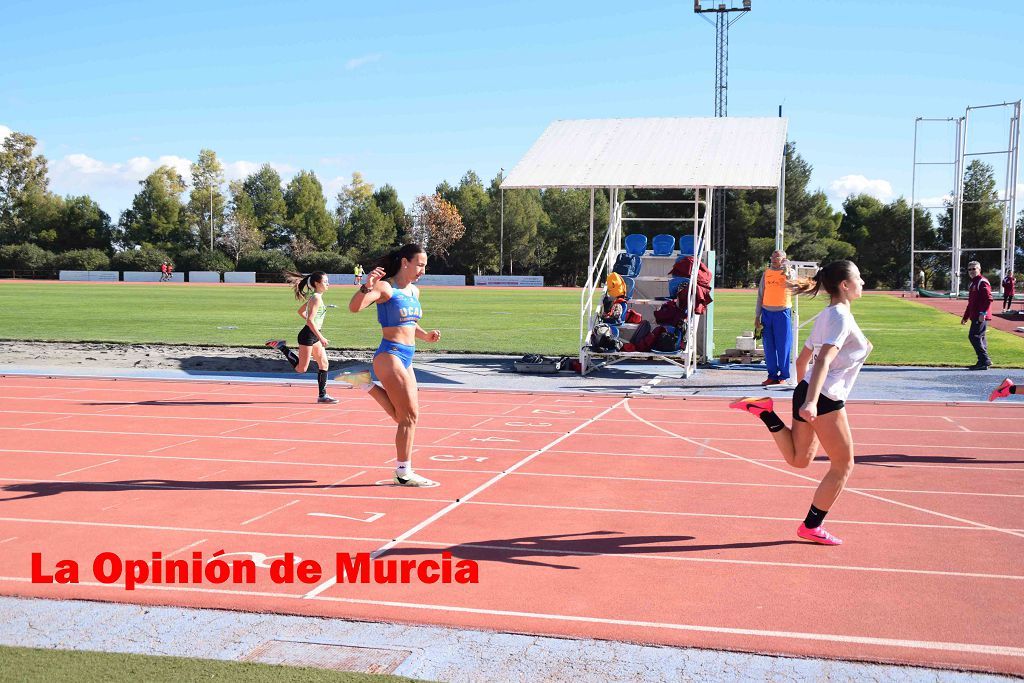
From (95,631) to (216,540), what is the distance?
175 cm

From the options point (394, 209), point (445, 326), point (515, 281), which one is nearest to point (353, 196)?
point (394, 209)

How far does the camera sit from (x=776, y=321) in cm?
1616

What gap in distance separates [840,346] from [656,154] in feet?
44.3

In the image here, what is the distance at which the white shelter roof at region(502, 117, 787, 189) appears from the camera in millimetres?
17641

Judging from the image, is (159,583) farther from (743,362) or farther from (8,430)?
(743,362)


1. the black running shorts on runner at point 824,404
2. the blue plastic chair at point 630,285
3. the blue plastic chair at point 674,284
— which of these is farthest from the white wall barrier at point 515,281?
the black running shorts on runner at point 824,404

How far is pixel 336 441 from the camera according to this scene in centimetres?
1077

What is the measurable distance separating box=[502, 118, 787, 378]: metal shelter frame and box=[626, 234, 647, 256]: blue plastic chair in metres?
0.40

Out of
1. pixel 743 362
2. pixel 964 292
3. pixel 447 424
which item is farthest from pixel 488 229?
pixel 447 424

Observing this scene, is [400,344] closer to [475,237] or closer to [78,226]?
[475,237]

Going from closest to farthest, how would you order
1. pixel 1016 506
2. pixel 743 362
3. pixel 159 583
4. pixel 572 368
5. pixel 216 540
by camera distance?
1. pixel 159 583
2. pixel 216 540
3. pixel 1016 506
4. pixel 572 368
5. pixel 743 362

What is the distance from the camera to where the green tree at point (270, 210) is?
108875mm

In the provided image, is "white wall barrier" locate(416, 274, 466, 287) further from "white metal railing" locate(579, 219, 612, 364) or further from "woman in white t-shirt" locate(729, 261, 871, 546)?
"woman in white t-shirt" locate(729, 261, 871, 546)

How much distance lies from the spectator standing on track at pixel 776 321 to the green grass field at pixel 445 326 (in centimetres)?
406
